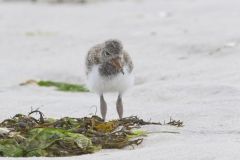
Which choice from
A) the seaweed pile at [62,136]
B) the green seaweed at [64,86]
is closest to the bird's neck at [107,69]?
the seaweed pile at [62,136]

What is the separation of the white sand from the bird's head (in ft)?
2.08

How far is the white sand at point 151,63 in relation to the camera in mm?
6379

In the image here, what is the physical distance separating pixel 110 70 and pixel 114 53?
0.67ft

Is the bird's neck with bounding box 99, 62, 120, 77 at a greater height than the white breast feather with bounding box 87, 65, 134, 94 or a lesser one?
greater

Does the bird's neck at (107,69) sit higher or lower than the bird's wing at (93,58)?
lower

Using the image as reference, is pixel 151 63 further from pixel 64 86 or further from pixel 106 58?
pixel 106 58

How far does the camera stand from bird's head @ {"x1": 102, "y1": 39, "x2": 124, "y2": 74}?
7.30 meters

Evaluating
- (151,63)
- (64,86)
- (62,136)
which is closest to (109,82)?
(62,136)

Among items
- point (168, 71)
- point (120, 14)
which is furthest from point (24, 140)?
point (120, 14)

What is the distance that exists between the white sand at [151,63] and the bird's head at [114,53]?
635 millimetres

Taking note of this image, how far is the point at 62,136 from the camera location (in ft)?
19.9

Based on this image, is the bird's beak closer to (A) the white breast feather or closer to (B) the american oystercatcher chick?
(B) the american oystercatcher chick

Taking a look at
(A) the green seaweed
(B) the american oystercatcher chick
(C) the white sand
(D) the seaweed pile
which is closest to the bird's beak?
(B) the american oystercatcher chick

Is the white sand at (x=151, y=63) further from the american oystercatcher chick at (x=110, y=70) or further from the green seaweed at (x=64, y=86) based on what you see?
the american oystercatcher chick at (x=110, y=70)
